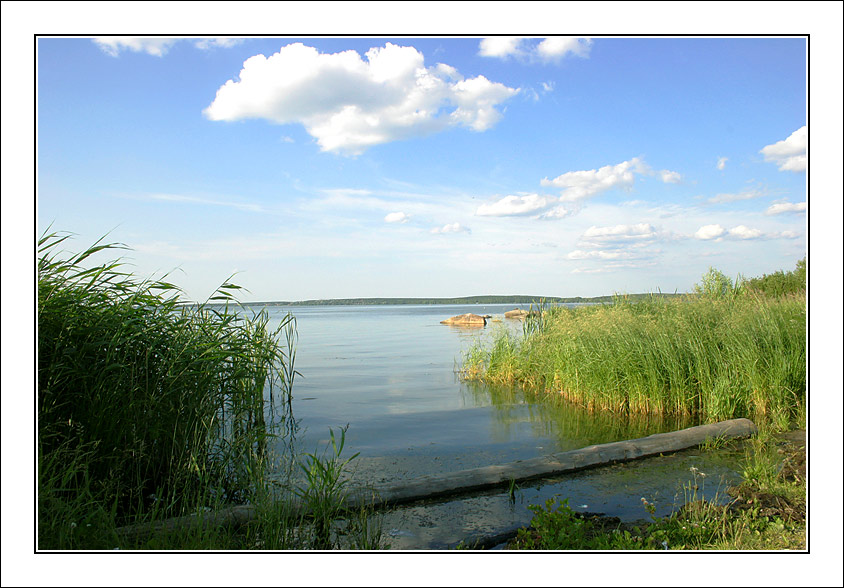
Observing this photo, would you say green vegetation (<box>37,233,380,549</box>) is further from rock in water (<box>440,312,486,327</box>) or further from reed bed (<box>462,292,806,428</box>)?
rock in water (<box>440,312,486,327</box>)

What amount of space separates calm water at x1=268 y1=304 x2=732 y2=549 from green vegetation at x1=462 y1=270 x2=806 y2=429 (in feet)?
1.65

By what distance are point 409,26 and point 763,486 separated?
5224 mm

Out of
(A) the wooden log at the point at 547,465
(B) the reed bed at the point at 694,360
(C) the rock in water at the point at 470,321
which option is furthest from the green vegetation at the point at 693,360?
(C) the rock in water at the point at 470,321

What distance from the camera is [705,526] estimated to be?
4676 mm

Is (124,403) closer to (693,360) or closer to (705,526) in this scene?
(705,526)

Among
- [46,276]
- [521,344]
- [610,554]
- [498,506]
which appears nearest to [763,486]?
[498,506]

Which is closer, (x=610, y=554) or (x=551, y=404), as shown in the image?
(x=610, y=554)

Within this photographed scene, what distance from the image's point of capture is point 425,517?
5.54 meters

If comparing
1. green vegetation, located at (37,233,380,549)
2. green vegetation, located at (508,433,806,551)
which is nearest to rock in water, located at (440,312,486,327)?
green vegetation, located at (37,233,380,549)

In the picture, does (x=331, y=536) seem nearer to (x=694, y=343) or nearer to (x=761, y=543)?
(x=761, y=543)

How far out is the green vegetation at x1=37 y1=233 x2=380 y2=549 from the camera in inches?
176

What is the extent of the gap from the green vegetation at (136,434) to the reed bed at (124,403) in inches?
0.6

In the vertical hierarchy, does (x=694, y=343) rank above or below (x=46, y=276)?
below

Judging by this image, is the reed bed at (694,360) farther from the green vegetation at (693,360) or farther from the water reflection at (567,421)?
the water reflection at (567,421)
